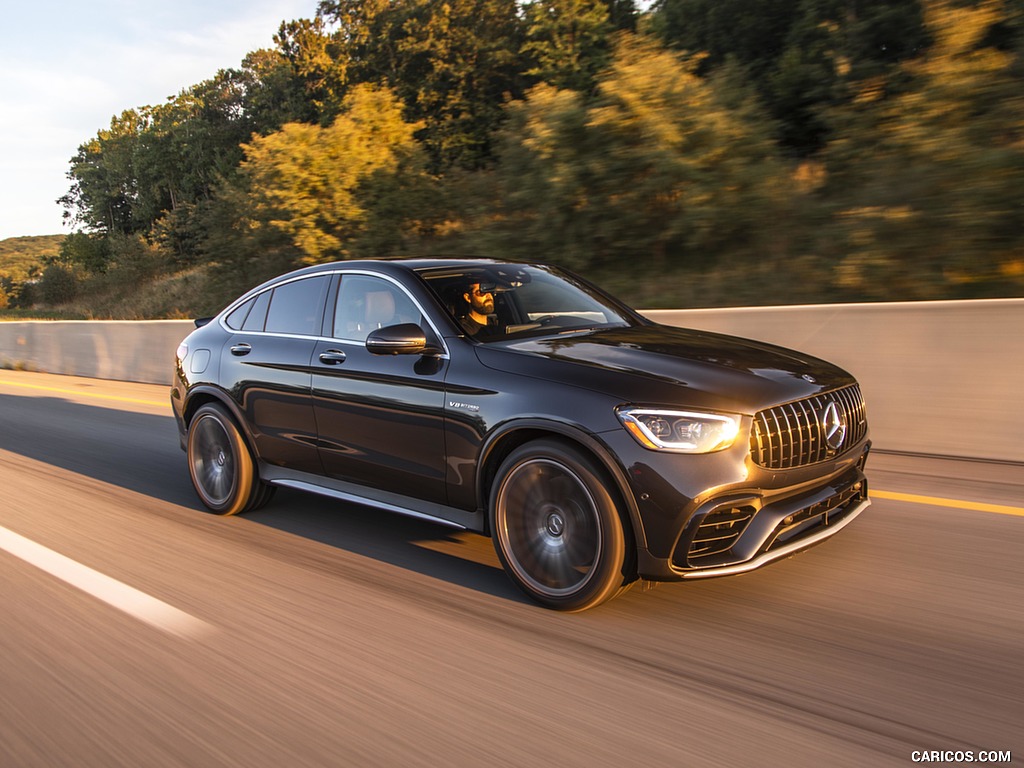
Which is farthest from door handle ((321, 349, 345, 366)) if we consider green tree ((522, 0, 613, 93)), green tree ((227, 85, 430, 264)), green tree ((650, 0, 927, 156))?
green tree ((522, 0, 613, 93))

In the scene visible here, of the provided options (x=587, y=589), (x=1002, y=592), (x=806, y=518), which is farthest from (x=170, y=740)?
(x=1002, y=592)

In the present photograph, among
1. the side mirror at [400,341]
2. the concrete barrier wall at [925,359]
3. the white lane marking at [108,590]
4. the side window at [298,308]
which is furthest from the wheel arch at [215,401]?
the concrete barrier wall at [925,359]

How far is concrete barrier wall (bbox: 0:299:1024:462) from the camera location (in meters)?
6.59

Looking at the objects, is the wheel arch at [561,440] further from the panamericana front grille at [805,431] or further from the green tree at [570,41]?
the green tree at [570,41]

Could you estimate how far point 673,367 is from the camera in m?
4.04

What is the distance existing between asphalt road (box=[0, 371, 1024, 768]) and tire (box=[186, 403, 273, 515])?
0.32 m

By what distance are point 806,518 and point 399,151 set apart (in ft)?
56.6

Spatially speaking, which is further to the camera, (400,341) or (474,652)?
(400,341)

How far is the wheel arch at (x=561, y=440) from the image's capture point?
377cm

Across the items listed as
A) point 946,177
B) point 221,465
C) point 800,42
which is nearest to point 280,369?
point 221,465

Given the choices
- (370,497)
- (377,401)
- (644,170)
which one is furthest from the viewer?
(644,170)

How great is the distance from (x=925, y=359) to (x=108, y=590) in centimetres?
579

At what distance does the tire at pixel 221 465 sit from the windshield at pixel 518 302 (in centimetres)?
185

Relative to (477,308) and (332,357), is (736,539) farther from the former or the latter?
(332,357)
